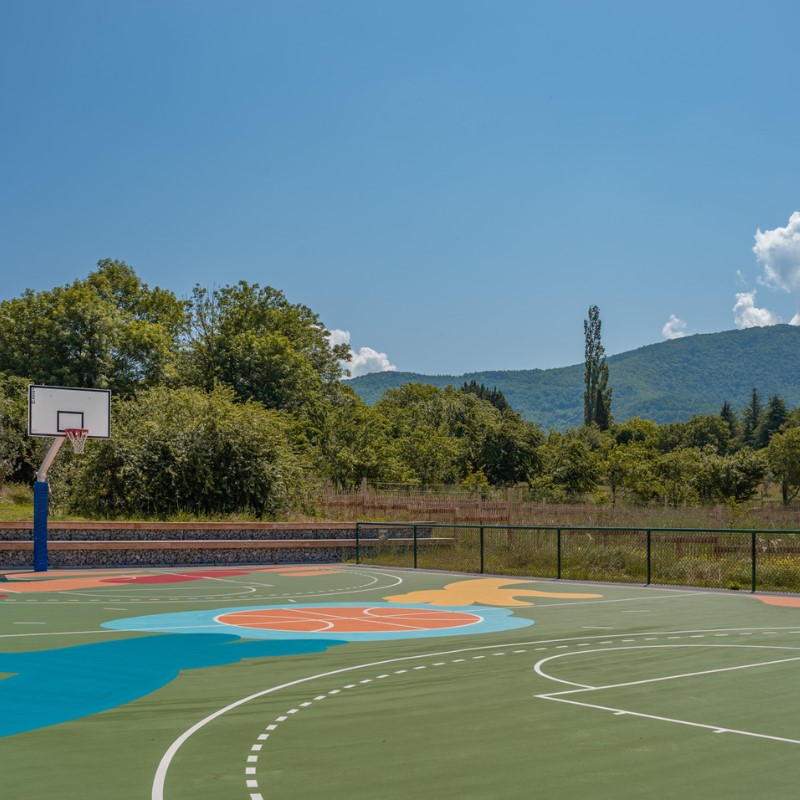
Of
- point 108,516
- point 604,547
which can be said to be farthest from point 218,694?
point 108,516

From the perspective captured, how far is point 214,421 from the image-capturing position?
3775cm

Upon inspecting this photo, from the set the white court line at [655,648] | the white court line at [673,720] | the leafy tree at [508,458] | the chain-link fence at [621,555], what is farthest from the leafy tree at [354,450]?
the white court line at [673,720]

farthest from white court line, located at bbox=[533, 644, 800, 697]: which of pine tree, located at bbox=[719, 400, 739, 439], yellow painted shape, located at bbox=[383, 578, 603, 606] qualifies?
pine tree, located at bbox=[719, 400, 739, 439]

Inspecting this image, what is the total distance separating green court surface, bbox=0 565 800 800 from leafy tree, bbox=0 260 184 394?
1368 inches

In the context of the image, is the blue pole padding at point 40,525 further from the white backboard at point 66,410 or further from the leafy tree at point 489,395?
the leafy tree at point 489,395

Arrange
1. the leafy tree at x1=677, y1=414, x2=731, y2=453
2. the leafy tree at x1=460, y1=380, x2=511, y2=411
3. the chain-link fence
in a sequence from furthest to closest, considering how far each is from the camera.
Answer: the leafy tree at x1=460, y1=380, x2=511, y2=411, the leafy tree at x1=677, y1=414, x2=731, y2=453, the chain-link fence

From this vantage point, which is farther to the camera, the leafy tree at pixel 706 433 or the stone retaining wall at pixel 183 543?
the leafy tree at pixel 706 433

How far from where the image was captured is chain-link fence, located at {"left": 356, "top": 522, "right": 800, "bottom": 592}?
23969mm

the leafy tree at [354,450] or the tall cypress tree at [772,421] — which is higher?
the tall cypress tree at [772,421]

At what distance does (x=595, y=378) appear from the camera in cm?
15938

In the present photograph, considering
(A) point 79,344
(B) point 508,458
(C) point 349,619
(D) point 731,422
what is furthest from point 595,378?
(C) point 349,619

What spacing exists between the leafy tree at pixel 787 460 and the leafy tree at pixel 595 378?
78.6m

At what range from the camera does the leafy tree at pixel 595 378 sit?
511 feet

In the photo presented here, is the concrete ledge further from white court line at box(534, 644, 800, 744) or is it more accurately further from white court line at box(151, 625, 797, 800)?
white court line at box(534, 644, 800, 744)
